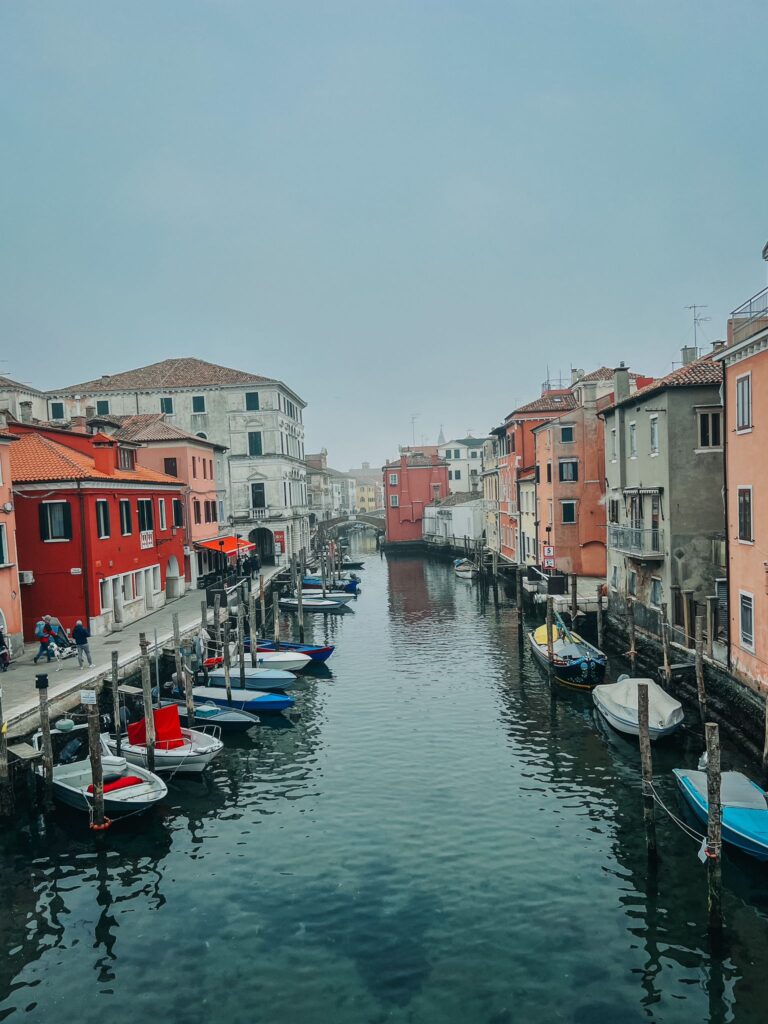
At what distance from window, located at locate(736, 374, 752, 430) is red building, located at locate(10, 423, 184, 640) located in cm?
2270

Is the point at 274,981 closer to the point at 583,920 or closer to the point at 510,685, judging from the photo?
the point at 583,920

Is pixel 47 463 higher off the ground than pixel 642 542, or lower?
higher

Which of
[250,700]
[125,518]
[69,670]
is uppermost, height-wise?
[125,518]

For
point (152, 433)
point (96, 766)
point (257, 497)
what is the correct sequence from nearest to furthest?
point (96, 766) → point (152, 433) → point (257, 497)

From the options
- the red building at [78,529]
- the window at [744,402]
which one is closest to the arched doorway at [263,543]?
the red building at [78,529]

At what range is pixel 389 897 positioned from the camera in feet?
46.9

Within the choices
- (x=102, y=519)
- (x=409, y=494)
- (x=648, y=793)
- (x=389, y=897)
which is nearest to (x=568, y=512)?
(x=102, y=519)

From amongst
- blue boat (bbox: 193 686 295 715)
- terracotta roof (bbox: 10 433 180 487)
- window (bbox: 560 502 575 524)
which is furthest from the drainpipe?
window (bbox: 560 502 575 524)

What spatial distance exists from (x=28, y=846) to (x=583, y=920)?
37.1 ft

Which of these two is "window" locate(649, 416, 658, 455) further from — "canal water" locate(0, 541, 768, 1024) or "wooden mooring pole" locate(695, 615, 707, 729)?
"canal water" locate(0, 541, 768, 1024)

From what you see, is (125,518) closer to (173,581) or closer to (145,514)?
(145,514)

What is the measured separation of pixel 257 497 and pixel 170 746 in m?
46.4

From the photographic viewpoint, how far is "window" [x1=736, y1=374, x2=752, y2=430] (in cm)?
2131

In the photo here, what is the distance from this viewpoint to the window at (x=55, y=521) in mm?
30156
